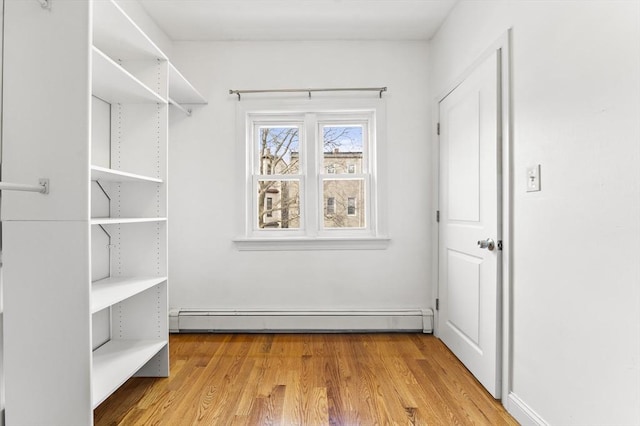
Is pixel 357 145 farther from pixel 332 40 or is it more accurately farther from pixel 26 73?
pixel 26 73

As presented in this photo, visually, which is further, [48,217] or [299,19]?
[299,19]

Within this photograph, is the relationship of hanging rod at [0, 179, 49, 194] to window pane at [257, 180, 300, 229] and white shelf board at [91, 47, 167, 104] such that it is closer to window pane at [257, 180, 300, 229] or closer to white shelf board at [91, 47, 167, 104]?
white shelf board at [91, 47, 167, 104]

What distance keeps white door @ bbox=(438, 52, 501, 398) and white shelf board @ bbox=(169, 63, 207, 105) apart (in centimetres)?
198

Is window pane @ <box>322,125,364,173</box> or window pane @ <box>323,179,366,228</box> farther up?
window pane @ <box>322,125,364,173</box>

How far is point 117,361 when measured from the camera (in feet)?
6.54

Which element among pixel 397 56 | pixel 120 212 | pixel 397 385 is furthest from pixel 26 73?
pixel 397 56

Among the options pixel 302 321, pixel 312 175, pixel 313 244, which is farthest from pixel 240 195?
pixel 302 321

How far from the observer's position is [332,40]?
10.3 feet

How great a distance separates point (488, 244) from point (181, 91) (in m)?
2.50

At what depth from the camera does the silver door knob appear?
2.03 meters
